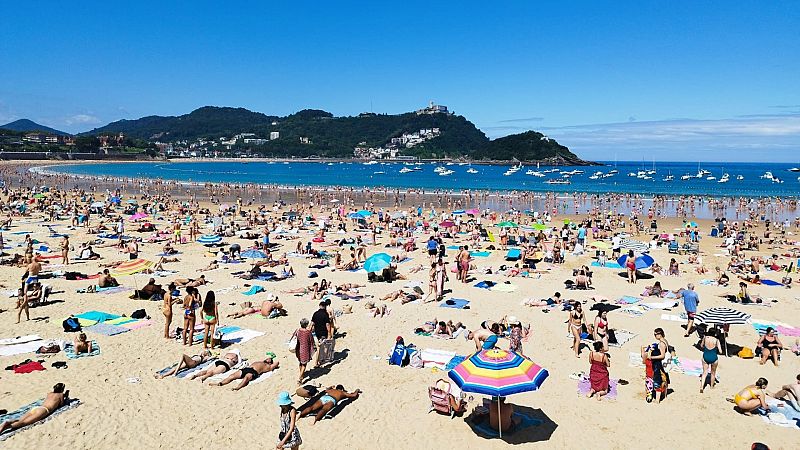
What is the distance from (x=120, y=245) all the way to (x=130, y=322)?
11.1 m

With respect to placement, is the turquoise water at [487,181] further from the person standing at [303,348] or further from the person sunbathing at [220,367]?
the person standing at [303,348]

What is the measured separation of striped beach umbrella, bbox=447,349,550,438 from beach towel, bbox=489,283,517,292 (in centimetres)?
802

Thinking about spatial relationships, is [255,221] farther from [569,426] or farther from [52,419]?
[569,426]

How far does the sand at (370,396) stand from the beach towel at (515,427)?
0.11 meters

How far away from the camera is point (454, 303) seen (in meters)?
13.4

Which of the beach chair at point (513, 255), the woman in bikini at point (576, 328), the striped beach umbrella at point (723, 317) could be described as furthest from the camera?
the beach chair at point (513, 255)

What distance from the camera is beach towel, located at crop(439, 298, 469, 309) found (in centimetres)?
1322

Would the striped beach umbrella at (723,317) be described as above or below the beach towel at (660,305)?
above

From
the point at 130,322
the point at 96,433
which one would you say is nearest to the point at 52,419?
the point at 96,433

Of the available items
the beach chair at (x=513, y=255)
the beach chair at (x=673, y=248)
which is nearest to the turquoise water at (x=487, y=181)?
the beach chair at (x=673, y=248)

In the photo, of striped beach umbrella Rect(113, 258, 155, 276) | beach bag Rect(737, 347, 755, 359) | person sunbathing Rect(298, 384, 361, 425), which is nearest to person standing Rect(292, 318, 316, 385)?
person sunbathing Rect(298, 384, 361, 425)

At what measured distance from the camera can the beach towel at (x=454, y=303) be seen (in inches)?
520

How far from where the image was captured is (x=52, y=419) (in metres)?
7.12

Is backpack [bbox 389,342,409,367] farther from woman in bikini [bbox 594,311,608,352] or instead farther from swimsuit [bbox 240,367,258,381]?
woman in bikini [bbox 594,311,608,352]
